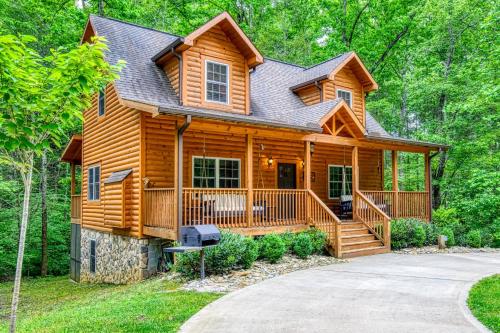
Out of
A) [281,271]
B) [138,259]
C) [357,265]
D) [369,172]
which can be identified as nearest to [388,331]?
[281,271]

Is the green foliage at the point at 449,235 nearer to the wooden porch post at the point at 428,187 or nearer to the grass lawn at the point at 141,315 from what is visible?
the wooden porch post at the point at 428,187

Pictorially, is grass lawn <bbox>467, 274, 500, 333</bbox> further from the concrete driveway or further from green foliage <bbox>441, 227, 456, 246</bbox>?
green foliage <bbox>441, 227, 456, 246</bbox>

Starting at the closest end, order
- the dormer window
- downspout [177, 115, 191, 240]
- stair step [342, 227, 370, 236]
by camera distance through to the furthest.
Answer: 1. downspout [177, 115, 191, 240]
2. stair step [342, 227, 370, 236]
3. the dormer window

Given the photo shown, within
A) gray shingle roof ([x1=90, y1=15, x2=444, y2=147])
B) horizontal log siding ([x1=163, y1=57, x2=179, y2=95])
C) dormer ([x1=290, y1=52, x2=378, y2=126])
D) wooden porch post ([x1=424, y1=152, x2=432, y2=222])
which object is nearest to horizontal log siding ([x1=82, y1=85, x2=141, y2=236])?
gray shingle roof ([x1=90, y1=15, x2=444, y2=147])

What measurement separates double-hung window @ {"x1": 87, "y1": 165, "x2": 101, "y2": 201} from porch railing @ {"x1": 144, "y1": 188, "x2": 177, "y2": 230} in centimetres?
364

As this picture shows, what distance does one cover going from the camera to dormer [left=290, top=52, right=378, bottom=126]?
1555 cm

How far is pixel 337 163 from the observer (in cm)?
1667

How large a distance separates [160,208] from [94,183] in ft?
17.0

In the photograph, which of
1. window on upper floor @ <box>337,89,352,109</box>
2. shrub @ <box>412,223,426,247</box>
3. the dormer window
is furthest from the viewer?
window on upper floor @ <box>337,89,352,109</box>

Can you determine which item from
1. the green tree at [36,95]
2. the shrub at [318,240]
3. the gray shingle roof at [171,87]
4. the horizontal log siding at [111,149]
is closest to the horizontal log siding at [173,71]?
the gray shingle roof at [171,87]

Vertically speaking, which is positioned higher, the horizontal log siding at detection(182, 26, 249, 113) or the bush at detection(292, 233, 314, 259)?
the horizontal log siding at detection(182, 26, 249, 113)

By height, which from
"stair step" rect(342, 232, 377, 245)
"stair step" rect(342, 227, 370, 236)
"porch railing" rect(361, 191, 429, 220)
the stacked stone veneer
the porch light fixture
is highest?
the porch light fixture

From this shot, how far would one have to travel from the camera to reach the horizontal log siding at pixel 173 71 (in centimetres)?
1227

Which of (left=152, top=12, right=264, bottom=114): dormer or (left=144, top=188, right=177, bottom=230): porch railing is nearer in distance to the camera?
(left=144, top=188, right=177, bottom=230): porch railing
